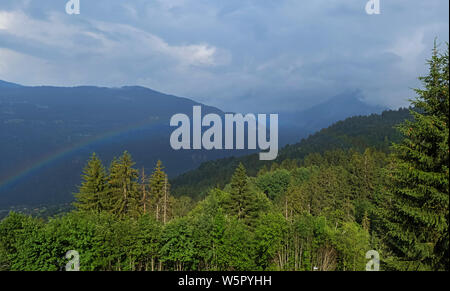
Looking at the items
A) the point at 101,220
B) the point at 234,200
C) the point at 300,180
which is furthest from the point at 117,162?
the point at 300,180

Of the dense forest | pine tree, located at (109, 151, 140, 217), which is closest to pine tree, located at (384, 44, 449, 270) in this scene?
the dense forest

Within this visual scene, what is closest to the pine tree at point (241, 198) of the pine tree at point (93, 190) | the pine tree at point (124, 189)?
the pine tree at point (124, 189)

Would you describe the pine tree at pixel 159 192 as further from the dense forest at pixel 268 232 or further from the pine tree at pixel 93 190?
the pine tree at pixel 93 190

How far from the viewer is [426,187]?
1144 cm

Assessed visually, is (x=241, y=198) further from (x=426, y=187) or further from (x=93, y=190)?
(x=426, y=187)

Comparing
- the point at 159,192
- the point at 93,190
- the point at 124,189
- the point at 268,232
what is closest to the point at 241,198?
the point at 159,192

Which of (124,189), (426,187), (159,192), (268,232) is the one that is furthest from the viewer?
(159,192)

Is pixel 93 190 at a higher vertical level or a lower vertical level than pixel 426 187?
lower

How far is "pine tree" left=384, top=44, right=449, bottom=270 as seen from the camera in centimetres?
1127

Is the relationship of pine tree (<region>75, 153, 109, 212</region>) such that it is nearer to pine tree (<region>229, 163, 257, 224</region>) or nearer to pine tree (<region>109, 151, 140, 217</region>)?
pine tree (<region>109, 151, 140, 217</region>)

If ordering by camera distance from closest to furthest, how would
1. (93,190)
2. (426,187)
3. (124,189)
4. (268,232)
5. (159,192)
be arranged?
(426,187)
(268,232)
(93,190)
(124,189)
(159,192)

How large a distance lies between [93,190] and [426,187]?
26.9 metres
